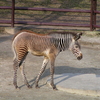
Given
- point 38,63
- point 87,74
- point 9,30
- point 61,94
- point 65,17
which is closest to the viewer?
point 61,94

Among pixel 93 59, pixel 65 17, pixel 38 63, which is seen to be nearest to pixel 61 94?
pixel 38 63

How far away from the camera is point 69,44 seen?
717 cm

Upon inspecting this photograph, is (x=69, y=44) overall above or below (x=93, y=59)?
above

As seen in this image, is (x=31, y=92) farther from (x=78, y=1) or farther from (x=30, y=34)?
(x=78, y=1)

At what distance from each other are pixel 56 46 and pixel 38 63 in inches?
96.5

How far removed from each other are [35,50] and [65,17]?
30.6 feet

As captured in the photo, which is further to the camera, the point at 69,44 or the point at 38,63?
the point at 38,63

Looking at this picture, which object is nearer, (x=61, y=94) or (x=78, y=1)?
(x=61, y=94)

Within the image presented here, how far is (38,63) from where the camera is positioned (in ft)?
31.1

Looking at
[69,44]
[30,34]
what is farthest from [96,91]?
[30,34]

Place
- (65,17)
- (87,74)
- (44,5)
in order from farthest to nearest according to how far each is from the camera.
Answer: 1. (44,5)
2. (65,17)
3. (87,74)

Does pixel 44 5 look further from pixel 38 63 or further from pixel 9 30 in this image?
pixel 38 63

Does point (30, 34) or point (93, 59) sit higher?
point (30, 34)

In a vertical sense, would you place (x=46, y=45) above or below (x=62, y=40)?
below
